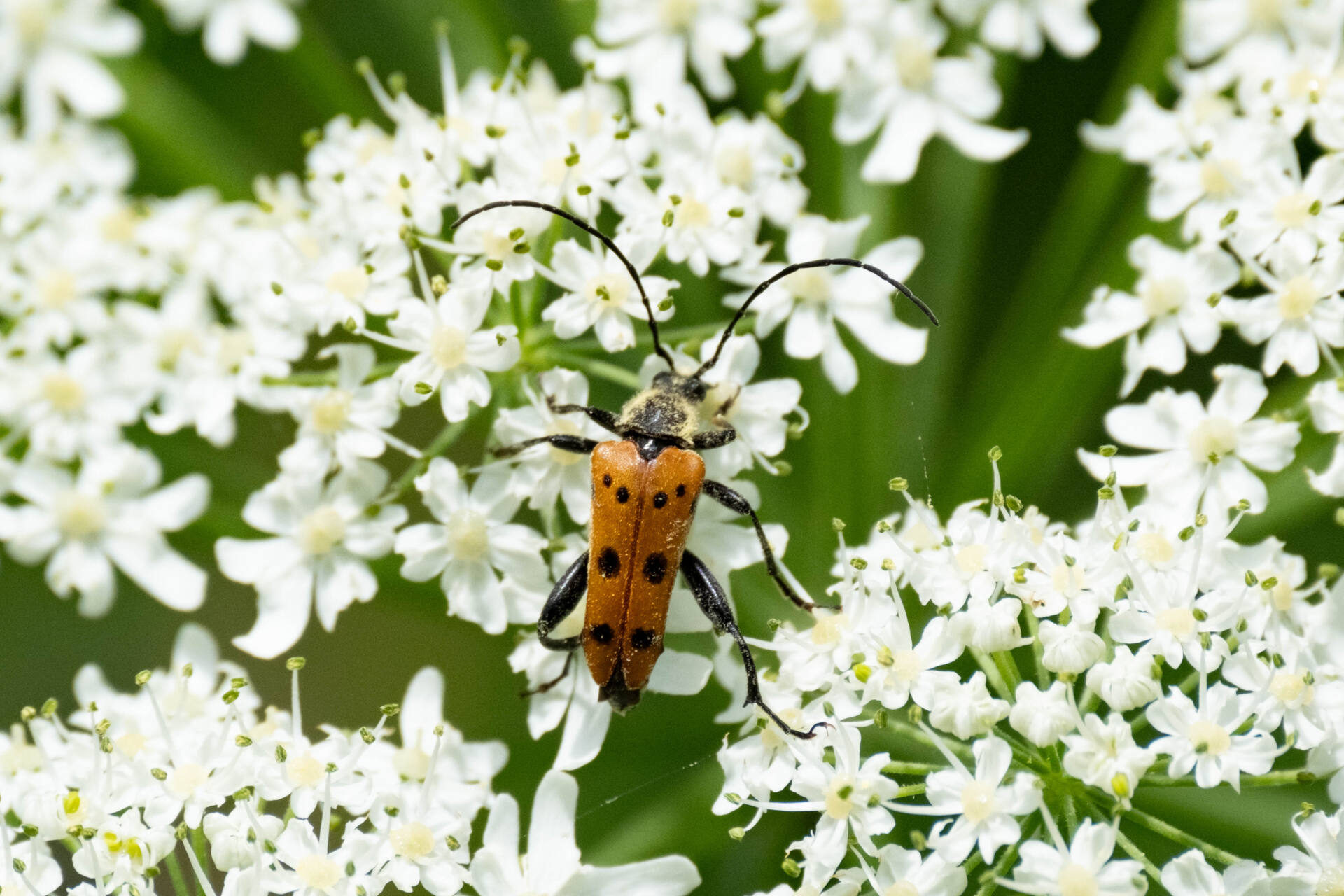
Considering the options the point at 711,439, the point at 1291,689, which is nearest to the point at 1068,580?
the point at 1291,689

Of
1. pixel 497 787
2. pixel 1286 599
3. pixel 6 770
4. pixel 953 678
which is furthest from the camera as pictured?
pixel 497 787

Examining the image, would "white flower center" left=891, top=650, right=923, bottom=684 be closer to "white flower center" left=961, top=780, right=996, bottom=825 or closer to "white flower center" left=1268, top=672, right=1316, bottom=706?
"white flower center" left=961, top=780, right=996, bottom=825

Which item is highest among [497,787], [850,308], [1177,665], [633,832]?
[850,308]

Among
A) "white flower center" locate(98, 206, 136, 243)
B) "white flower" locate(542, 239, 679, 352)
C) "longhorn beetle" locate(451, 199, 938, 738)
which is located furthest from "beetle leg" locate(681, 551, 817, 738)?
"white flower center" locate(98, 206, 136, 243)

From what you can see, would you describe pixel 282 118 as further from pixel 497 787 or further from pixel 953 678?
pixel 953 678

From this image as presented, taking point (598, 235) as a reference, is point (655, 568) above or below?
below

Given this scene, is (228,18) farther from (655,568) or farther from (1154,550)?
(1154,550)

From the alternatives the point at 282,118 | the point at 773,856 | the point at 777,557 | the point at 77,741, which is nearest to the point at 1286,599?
the point at 777,557
